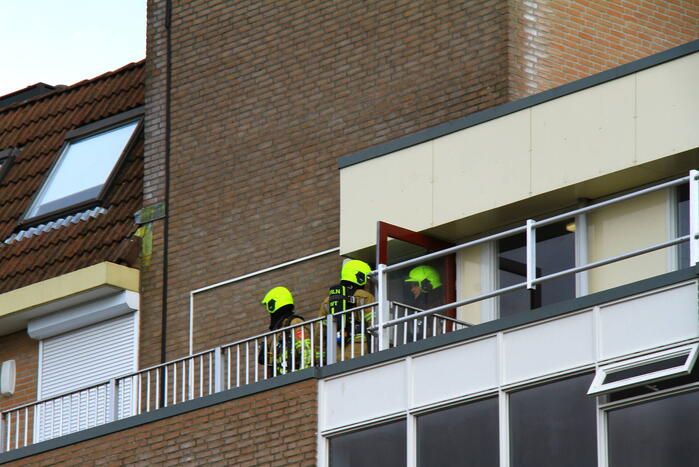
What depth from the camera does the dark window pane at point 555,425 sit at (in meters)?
18.0

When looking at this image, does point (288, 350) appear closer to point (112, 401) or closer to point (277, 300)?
point (277, 300)

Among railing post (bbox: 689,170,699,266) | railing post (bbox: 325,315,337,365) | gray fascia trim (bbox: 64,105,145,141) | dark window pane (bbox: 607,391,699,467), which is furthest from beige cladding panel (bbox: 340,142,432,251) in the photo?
gray fascia trim (bbox: 64,105,145,141)

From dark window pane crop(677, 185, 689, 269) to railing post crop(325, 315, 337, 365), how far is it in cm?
348

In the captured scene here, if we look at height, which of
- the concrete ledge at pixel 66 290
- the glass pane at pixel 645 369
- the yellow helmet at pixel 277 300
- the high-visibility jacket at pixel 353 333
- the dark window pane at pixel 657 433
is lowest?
the dark window pane at pixel 657 433

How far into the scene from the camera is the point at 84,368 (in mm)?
26094

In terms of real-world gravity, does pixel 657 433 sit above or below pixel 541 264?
below

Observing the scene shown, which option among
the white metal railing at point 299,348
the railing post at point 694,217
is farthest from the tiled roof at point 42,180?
the railing post at point 694,217

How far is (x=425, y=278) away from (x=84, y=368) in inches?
230

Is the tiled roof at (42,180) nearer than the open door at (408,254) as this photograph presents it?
No

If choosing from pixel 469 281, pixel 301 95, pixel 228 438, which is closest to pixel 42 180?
pixel 301 95

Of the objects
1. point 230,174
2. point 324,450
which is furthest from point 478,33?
point 324,450

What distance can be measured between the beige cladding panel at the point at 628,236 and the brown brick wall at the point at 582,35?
2.65 meters

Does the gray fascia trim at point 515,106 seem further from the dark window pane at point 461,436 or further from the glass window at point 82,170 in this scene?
the glass window at point 82,170

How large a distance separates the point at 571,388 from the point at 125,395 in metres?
8.30
